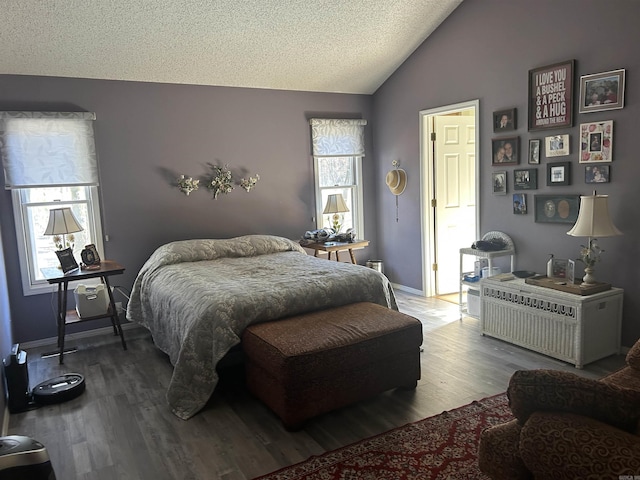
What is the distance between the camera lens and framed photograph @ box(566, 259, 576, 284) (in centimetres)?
359

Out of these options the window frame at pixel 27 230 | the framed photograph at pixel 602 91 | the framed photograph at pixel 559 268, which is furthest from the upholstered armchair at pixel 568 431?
the window frame at pixel 27 230

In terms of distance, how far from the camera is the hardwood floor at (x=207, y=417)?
245 centimetres

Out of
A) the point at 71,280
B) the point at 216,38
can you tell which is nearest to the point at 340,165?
the point at 216,38

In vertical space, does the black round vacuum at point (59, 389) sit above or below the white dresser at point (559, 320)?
below

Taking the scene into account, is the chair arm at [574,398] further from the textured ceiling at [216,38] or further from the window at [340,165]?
the window at [340,165]

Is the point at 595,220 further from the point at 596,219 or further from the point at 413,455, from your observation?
the point at 413,455

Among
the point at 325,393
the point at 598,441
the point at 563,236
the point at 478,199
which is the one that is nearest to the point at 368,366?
the point at 325,393

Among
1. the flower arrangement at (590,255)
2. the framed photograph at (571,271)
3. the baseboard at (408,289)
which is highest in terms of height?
the flower arrangement at (590,255)

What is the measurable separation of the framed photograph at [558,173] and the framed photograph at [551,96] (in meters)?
0.31

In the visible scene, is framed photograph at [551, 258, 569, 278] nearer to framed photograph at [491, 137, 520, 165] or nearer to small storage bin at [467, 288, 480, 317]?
small storage bin at [467, 288, 480, 317]

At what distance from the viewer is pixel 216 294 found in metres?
3.15

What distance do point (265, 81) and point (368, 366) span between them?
11.2 ft

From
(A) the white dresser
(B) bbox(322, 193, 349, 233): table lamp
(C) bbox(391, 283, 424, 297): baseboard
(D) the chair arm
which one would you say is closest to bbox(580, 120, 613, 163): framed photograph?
(A) the white dresser

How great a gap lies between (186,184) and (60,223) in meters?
1.24
